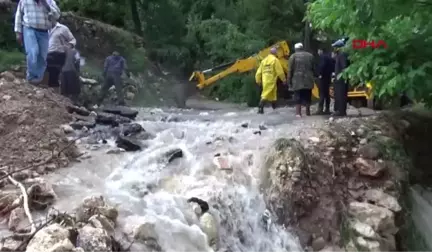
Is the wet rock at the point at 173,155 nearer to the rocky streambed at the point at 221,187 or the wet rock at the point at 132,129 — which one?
the rocky streambed at the point at 221,187

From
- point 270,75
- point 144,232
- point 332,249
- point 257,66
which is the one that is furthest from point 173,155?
point 257,66

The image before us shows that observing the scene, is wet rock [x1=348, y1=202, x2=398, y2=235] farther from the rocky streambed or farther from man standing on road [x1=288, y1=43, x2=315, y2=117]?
man standing on road [x1=288, y1=43, x2=315, y2=117]

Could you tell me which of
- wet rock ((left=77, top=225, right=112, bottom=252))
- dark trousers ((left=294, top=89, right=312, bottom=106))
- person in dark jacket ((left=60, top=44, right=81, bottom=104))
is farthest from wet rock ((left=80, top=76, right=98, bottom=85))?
wet rock ((left=77, top=225, right=112, bottom=252))

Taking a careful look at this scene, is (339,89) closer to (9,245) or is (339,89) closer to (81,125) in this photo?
(81,125)

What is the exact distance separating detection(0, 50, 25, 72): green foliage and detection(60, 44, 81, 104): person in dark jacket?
2346mm

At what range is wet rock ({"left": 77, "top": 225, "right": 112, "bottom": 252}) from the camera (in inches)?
202

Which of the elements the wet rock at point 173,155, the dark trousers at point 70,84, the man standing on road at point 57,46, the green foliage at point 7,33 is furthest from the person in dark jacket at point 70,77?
the green foliage at point 7,33

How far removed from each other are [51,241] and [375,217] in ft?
15.6

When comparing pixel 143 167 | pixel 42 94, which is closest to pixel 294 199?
pixel 143 167

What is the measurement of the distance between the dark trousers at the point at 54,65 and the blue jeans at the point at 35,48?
3.09ft

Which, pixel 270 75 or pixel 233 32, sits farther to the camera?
pixel 233 32

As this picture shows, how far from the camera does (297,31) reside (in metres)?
22.2

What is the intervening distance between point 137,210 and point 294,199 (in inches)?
89.2

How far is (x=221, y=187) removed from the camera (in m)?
7.74
